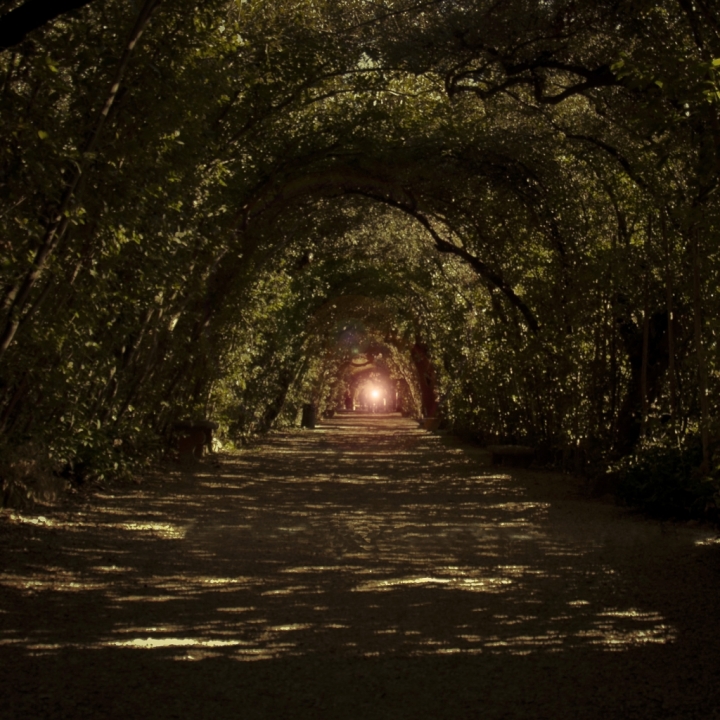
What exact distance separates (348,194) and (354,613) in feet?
34.6

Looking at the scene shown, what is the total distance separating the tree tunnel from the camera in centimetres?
548

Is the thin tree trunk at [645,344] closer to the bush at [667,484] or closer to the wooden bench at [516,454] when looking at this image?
the bush at [667,484]

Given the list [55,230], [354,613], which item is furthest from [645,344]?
[55,230]

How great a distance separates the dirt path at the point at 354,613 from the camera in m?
3.34

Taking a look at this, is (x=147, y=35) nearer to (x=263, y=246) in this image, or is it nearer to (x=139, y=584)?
(x=139, y=584)

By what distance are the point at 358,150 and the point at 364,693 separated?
9615 mm

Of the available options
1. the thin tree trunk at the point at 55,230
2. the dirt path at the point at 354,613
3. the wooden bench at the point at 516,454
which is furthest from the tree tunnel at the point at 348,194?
the dirt path at the point at 354,613

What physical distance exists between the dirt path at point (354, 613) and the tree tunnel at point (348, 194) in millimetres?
1212

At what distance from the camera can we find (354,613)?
4.68 metres

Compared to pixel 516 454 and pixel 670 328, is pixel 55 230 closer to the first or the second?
pixel 670 328

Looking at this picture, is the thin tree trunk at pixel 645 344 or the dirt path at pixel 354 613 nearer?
the dirt path at pixel 354 613

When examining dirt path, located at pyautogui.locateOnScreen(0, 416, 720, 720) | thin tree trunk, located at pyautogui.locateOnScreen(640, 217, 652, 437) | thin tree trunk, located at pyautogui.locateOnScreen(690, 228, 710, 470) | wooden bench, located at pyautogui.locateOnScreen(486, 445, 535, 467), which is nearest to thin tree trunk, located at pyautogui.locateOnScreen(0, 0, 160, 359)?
dirt path, located at pyautogui.locateOnScreen(0, 416, 720, 720)

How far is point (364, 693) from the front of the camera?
3408 mm

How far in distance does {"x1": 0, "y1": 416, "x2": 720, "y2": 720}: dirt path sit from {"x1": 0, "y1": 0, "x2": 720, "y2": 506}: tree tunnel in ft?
3.98
